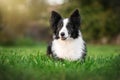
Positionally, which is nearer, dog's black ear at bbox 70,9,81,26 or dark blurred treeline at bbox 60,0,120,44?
dog's black ear at bbox 70,9,81,26

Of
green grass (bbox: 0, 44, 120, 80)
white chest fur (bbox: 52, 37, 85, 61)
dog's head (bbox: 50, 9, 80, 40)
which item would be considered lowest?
green grass (bbox: 0, 44, 120, 80)

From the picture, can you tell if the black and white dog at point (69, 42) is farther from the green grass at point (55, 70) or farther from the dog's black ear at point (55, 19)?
the green grass at point (55, 70)

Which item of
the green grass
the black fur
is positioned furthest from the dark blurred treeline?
the green grass

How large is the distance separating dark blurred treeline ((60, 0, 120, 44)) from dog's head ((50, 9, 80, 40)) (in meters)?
14.8

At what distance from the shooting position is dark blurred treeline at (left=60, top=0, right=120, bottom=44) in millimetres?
23797

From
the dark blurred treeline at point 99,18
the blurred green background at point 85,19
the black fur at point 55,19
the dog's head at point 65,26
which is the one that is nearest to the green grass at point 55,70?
the dog's head at point 65,26

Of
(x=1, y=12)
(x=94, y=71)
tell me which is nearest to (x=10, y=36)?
(x=1, y=12)

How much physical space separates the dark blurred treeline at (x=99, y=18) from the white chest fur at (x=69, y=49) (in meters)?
14.8

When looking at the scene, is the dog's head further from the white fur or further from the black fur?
the white fur

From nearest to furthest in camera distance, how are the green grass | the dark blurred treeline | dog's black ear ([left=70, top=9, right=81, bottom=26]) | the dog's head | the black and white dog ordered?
1. the green grass
2. the dog's head
3. the black and white dog
4. dog's black ear ([left=70, top=9, right=81, bottom=26])
5. the dark blurred treeline

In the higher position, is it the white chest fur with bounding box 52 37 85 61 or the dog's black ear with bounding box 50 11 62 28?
the dog's black ear with bounding box 50 11 62 28

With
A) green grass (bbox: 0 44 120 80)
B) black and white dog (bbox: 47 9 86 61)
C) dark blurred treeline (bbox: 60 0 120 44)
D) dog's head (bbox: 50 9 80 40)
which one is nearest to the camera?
green grass (bbox: 0 44 120 80)

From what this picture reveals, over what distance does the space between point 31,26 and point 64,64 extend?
805 inches

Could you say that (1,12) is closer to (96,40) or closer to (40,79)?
(96,40)
